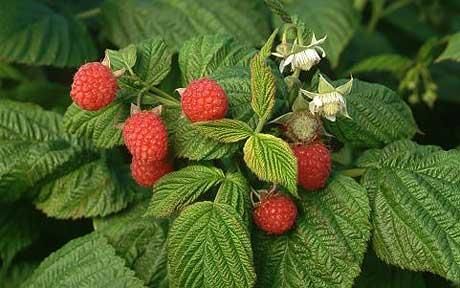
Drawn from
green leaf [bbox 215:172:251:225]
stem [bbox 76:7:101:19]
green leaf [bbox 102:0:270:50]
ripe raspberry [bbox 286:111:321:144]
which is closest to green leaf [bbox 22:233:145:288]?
green leaf [bbox 215:172:251:225]

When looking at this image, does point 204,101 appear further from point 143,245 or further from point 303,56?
point 143,245

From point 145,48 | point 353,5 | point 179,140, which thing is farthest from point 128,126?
point 353,5

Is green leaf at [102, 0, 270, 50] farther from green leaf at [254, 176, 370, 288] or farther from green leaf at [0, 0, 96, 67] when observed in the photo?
green leaf at [254, 176, 370, 288]

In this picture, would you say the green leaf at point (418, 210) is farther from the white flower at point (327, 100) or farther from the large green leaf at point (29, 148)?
the large green leaf at point (29, 148)

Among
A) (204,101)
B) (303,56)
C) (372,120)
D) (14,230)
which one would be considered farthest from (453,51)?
(14,230)

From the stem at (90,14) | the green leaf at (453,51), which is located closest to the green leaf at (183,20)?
the stem at (90,14)
